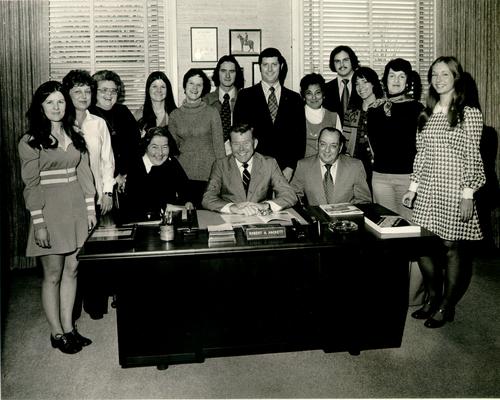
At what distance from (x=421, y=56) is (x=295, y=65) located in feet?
4.30

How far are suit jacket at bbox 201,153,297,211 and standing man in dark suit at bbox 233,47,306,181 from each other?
0.51 metres

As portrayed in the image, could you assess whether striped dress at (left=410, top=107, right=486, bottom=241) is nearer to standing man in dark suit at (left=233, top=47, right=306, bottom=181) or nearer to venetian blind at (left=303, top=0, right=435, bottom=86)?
standing man in dark suit at (left=233, top=47, right=306, bottom=181)

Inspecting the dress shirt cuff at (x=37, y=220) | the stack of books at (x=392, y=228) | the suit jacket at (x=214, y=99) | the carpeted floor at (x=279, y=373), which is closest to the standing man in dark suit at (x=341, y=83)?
the suit jacket at (x=214, y=99)

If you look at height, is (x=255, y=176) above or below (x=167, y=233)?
above

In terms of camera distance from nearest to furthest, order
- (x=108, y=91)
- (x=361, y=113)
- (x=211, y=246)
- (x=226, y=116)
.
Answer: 1. (x=211, y=246)
2. (x=108, y=91)
3. (x=361, y=113)
4. (x=226, y=116)

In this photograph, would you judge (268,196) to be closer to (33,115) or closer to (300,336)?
(300,336)

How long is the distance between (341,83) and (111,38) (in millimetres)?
2180

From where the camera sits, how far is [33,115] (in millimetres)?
2838

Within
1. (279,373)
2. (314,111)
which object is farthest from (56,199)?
(314,111)

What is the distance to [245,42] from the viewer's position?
4855mm

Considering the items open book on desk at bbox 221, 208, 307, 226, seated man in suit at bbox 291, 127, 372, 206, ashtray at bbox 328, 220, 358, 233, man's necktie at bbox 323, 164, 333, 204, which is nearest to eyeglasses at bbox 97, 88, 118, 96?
open book on desk at bbox 221, 208, 307, 226

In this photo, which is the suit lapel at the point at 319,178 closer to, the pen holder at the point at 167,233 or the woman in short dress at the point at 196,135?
the woman in short dress at the point at 196,135

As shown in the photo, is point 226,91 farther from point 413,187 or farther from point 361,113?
point 413,187

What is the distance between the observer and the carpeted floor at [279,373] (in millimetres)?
2510
